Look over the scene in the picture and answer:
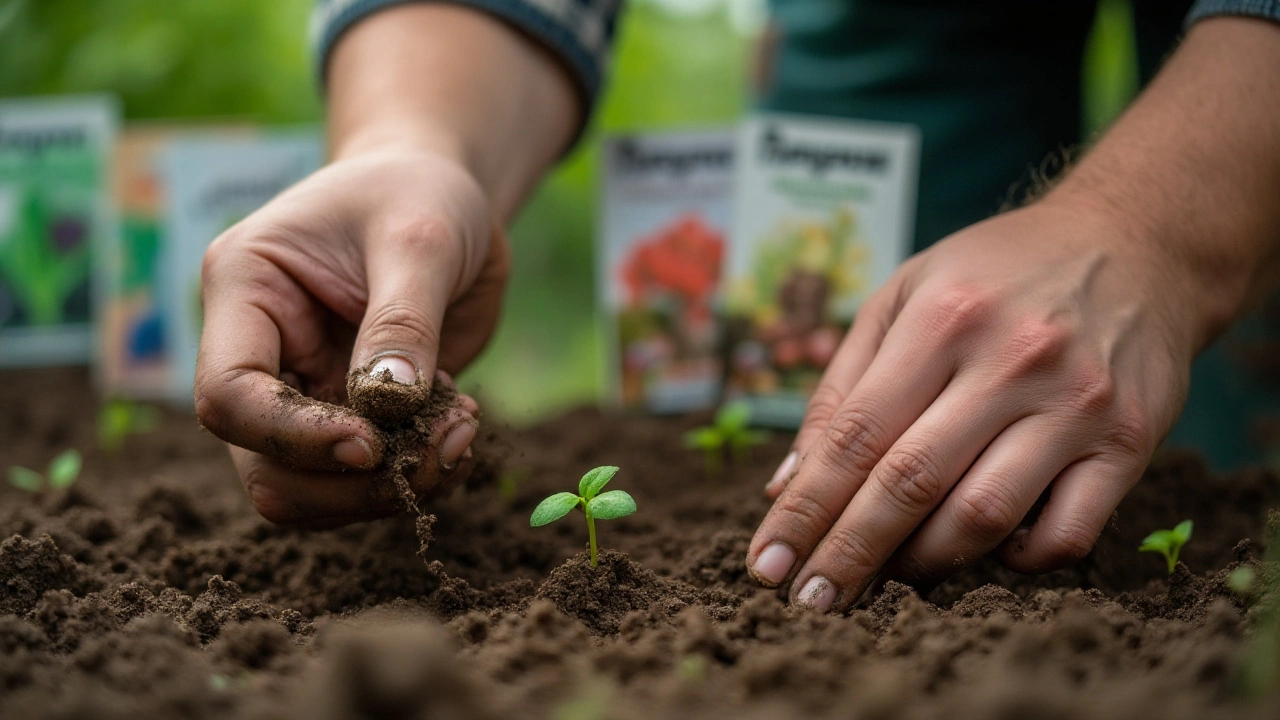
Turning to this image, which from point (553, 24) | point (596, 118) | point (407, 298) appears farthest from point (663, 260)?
point (596, 118)

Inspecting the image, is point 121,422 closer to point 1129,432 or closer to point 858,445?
point 858,445

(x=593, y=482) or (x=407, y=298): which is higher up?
(x=407, y=298)

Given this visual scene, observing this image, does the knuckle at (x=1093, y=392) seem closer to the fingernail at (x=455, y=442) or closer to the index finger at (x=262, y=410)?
the fingernail at (x=455, y=442)

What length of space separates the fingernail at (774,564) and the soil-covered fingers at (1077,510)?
32 cm

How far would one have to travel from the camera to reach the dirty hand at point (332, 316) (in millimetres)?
1348

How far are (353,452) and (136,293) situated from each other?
2.38 meters

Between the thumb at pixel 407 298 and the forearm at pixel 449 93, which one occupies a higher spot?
the forearm at pixel 449 93

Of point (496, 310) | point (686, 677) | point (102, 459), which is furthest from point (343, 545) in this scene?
point (102, 459)

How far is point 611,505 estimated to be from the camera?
1318mm

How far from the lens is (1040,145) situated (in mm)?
3174

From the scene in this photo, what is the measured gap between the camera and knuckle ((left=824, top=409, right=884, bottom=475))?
1361mm

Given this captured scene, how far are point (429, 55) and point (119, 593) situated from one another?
46.9 inches

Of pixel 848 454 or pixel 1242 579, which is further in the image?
pixel 848 454

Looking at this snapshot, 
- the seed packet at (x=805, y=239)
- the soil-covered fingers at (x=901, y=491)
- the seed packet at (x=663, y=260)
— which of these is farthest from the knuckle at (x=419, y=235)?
the seed packet at (x=663, y=260)
